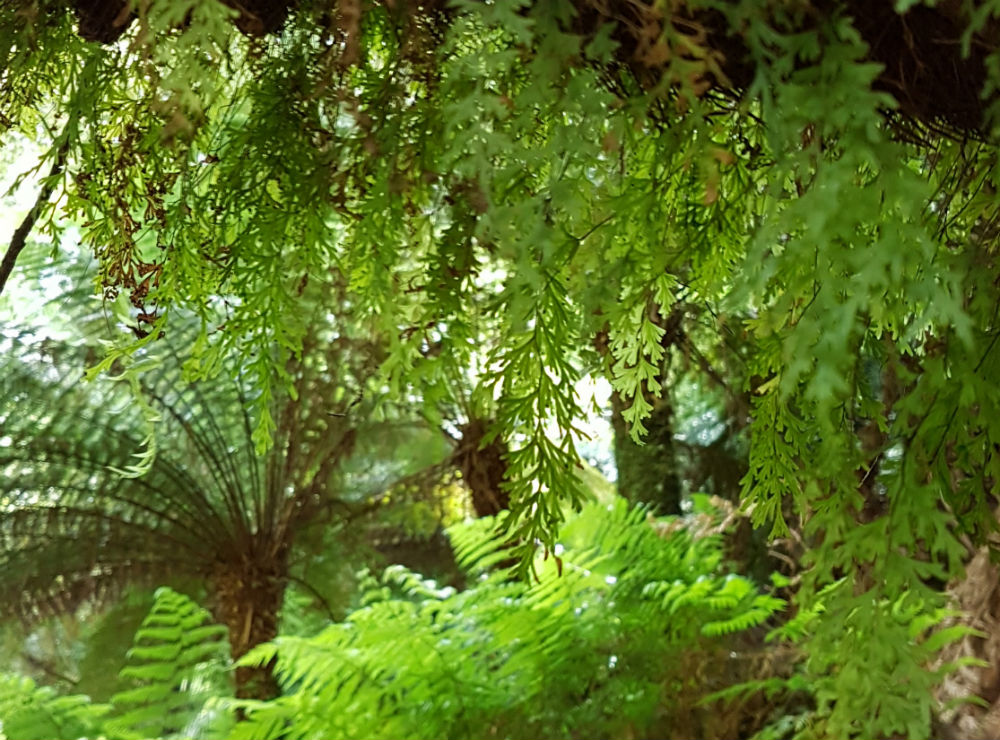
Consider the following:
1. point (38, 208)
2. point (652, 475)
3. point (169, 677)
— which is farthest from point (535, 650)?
point (38, 208)

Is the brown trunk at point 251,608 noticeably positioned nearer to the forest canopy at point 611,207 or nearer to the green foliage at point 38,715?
the green foliage at point 38,715

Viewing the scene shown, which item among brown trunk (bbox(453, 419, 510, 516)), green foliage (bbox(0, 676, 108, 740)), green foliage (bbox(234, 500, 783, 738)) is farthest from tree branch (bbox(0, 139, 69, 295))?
brown trunk (bbox(453, 419, 510, 516))

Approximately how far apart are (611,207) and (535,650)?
45.3 inches

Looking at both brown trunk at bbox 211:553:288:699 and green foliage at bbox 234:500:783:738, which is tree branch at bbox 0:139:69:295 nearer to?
green foliage at bbox 234:500:783:738

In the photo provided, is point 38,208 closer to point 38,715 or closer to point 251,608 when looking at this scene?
point 38,715

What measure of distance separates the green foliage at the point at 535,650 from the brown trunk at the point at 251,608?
0.71 metres

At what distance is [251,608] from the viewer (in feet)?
7.52

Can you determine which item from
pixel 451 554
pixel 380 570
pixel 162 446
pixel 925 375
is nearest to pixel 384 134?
pixel 925 375

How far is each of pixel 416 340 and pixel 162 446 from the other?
7.18ft

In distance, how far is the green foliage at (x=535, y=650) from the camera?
53.9 inches

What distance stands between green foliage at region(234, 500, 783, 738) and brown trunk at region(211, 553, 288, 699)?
71 centimetres

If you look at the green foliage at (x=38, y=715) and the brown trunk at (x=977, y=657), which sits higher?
the green foliage at (x=38, y=715)

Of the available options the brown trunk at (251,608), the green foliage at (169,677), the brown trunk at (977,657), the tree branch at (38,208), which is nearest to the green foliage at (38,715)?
the green foliage at (169,677)

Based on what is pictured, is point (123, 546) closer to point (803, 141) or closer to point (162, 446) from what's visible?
point (162, 446)
